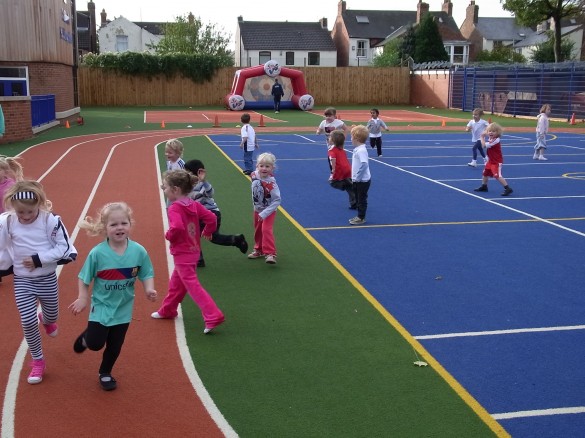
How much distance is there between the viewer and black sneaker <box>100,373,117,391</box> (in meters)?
5.40

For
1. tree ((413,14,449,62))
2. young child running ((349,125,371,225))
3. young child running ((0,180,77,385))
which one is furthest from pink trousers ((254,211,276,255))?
tree ((413,14,449,62))

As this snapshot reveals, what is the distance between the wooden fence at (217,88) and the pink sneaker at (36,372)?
4543 centimetres

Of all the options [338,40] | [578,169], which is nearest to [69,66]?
[578,169]

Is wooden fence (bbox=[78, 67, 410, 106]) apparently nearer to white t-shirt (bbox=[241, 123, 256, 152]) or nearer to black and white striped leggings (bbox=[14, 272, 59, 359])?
white t-shirt (bbox=[241, 123, 256, 152])

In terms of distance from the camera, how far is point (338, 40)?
8288cm

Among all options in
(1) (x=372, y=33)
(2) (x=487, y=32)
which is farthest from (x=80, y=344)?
(2) (x=487, y=32)

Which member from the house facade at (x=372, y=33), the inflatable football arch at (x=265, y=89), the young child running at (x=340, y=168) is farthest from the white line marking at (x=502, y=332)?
the house facade at (x=372, y=33)

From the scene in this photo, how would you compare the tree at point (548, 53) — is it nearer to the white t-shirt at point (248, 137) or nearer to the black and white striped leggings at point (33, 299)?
the white t-shirt at point (248, 137)

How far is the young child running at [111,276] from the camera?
513cm

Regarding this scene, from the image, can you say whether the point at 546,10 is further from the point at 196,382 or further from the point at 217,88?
the point at 196,382

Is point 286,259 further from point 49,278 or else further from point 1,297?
point 49,278

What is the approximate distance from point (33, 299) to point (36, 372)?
0.64 metres

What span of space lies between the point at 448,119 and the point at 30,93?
22414 mm

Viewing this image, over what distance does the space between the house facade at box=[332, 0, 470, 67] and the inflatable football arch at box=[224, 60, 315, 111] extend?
33.5m
